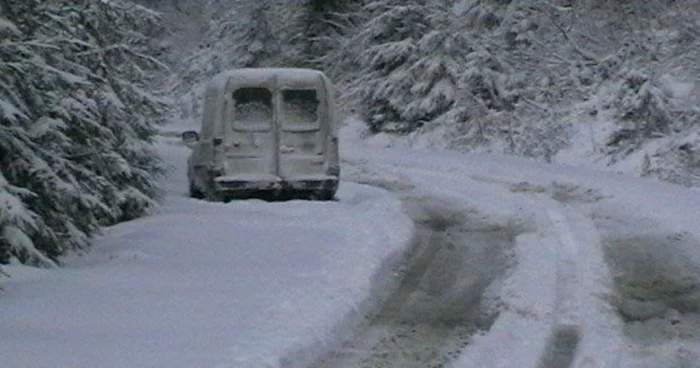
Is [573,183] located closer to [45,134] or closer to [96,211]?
[96,211]

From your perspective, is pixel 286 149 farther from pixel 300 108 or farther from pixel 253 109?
pixel 253 109

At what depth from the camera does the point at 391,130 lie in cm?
3128

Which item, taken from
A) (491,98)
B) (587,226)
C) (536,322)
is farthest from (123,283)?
(491,98)

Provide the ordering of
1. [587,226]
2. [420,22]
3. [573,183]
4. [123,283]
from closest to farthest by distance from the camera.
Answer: [123,283] → [587,226] → [573,183] → [420,22]

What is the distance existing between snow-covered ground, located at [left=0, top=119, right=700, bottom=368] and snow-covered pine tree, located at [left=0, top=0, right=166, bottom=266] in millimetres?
412

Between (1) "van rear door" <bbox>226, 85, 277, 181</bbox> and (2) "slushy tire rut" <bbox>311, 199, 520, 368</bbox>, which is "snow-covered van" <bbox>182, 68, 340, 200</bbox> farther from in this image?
(2) "slushy tire rut" <bbox>311, 199, 520, 368</bbox>

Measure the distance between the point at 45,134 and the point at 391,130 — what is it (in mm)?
21052

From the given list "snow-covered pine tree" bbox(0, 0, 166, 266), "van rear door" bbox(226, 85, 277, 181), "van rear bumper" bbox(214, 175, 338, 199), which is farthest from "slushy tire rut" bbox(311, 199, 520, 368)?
"snow-covered pine tree" bbox(0, 0, 166, 266)

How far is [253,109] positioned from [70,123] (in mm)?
4102

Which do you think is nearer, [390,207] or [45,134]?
[45,134]

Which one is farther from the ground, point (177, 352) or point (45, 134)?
point (45, 134)

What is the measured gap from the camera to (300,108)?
15625mm

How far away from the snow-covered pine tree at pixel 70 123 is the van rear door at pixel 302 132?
1.74 metres

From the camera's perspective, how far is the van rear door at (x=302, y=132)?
15555 millimetres
